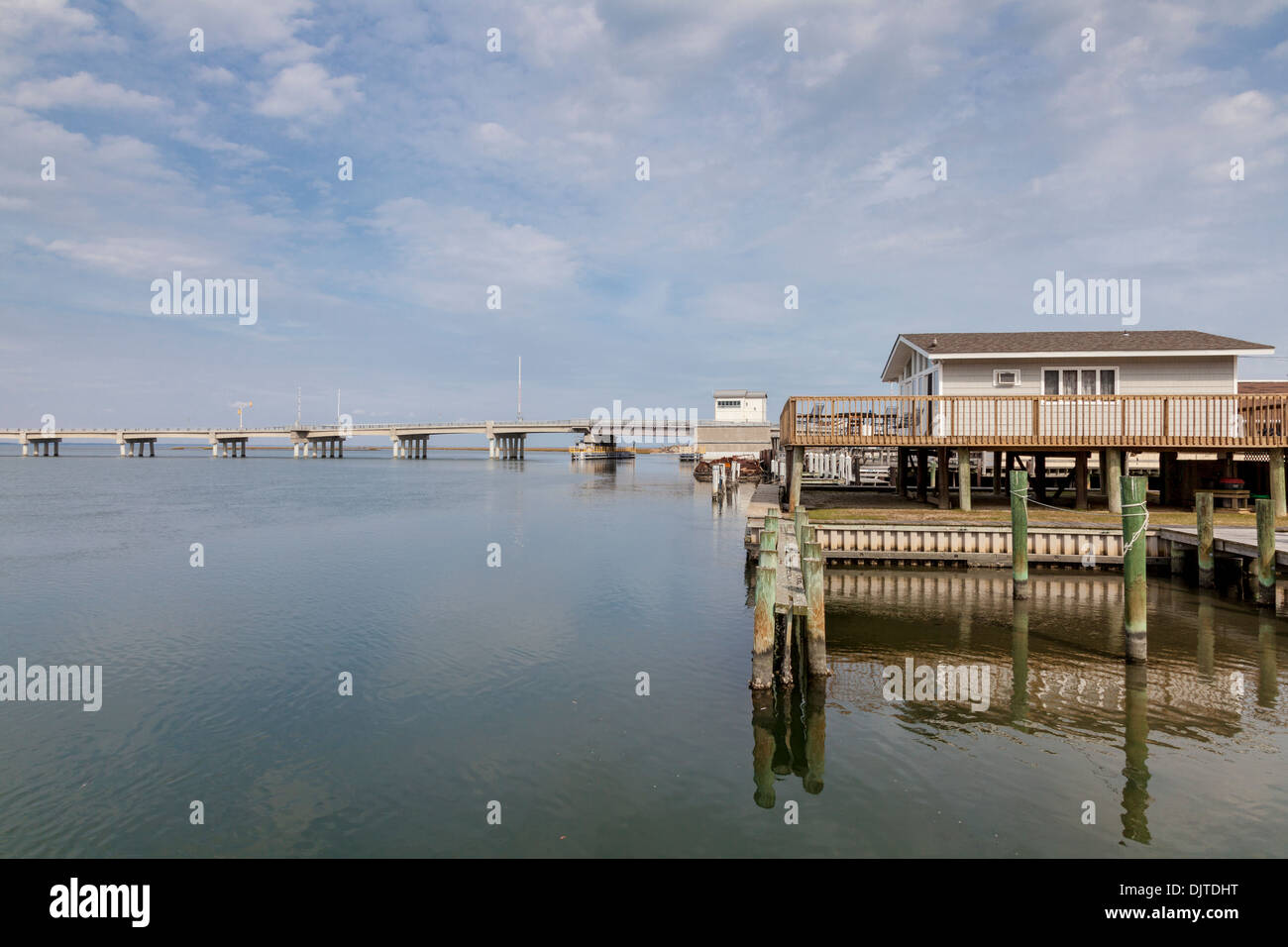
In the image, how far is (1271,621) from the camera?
1695 cm

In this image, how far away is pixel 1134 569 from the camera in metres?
13.5

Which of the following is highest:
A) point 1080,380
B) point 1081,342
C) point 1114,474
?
point 1081,342

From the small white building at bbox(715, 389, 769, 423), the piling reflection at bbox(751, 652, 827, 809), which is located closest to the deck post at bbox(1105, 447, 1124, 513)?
the piling reflection at bbox(751, 652, 827, 809)

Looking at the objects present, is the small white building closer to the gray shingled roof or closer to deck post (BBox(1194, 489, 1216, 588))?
the gray shingled roof

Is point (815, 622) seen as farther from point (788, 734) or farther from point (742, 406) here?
point (742, 406)

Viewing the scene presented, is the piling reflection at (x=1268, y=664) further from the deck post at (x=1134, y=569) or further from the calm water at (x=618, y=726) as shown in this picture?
the deck post at (x=1134, y=569)

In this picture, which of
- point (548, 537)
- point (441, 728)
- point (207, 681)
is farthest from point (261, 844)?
point (548, 537)

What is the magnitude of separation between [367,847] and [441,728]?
3.36m

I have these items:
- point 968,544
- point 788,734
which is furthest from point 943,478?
point 788,734

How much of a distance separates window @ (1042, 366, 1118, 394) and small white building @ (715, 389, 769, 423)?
7898cm

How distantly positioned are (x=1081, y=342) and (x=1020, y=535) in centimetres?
1500
